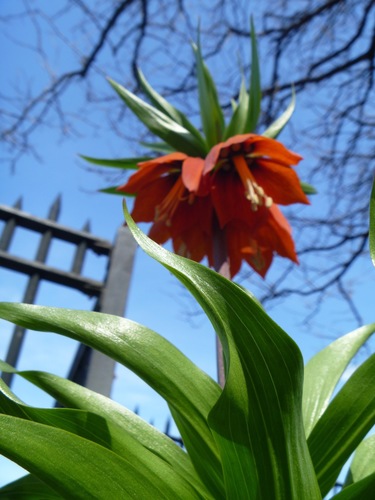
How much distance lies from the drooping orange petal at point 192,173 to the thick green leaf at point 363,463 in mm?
333

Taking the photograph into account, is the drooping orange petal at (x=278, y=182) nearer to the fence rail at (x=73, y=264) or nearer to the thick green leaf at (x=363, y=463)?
the thick green leaf at (x=363, y=463)

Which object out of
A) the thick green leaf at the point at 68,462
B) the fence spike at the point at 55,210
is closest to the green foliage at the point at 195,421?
the thick green leaf at the point at 68,462

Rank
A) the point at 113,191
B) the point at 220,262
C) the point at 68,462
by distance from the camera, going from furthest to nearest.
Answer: the point at 113,191
the point at 220,262
the point at 68,462

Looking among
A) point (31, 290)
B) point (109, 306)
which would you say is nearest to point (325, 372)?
point (109, 306)

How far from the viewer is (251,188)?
0.68 meters

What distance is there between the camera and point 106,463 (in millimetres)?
253

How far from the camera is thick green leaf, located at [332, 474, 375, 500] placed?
0.27 m

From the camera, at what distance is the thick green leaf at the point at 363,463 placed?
381 mm

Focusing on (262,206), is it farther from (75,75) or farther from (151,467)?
(75,75)

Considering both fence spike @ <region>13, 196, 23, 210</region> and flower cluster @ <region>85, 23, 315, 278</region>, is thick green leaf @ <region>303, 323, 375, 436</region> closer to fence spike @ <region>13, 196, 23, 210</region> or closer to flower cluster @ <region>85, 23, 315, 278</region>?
flower cluster @ <region>85, 23, 315, 278</region>

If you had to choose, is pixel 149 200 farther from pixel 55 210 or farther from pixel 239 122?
pixel 55 210

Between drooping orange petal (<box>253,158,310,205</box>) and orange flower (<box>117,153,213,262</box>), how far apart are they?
0.09 m

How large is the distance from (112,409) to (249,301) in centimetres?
14

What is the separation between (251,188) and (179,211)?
3.9 inches
